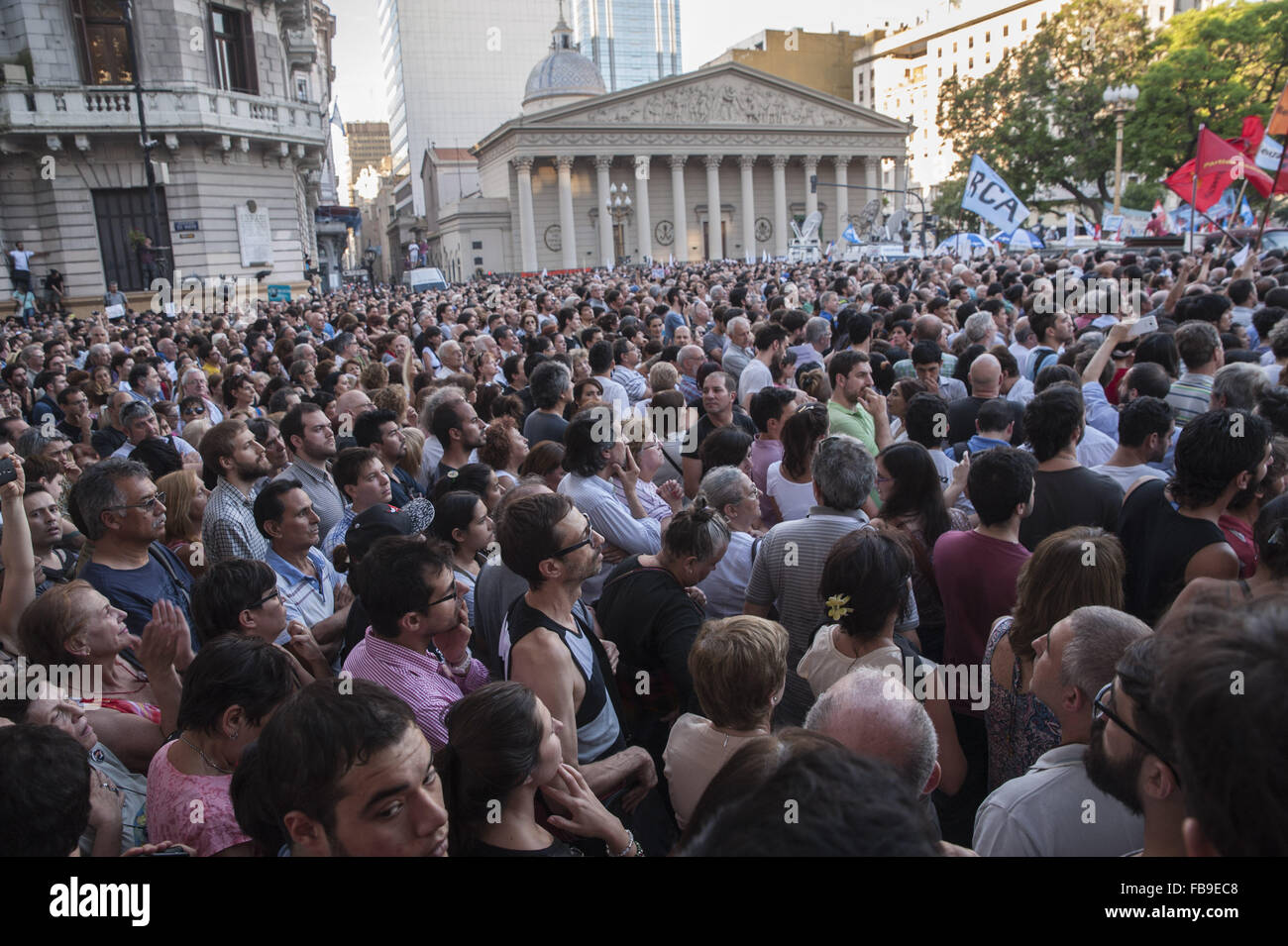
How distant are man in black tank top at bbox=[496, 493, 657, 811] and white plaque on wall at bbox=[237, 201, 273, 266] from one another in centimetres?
2914

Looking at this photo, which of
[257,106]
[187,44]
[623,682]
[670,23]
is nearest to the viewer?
[623,682]

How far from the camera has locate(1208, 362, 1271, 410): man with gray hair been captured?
5.03 m

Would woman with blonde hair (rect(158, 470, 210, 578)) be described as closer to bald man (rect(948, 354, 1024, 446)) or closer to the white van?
bald man (rect(948, 354, 1024, 446))

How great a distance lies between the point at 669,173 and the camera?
68.2m

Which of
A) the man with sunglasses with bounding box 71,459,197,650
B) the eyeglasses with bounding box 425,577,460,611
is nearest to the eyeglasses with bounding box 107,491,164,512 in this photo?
the man with sunglasses with bounding box 71,459,197,650

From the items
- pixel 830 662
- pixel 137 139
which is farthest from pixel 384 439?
pixel 137 139

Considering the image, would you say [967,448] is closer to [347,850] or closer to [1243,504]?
[1243,504]

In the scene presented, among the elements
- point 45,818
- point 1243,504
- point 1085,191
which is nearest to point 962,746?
point 1243,504

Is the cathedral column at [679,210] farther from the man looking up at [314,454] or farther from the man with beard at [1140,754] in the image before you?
the man with beard at [1140,754]

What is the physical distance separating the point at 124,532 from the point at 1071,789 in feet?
13.1
